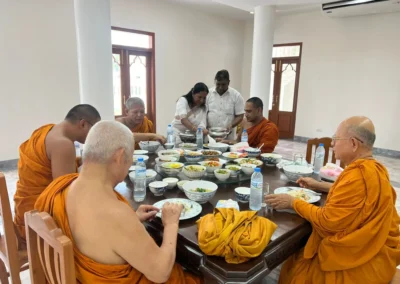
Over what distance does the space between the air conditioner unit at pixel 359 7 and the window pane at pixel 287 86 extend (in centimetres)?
163

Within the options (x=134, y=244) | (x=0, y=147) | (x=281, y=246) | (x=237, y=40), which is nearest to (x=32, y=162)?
(x=134, y=244)

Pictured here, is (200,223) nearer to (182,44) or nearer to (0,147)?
(0,147)

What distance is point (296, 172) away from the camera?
6.19 feet

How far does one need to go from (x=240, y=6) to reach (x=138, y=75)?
2417 mm

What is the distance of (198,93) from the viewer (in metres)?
3.15

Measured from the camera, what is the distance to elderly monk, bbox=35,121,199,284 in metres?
0.93

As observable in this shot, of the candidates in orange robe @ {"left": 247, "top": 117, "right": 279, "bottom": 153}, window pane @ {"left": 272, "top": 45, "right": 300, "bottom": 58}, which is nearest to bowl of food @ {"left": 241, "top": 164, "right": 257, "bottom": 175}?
orange robe @ {"left": 247, "top": 117, "right": 279, "bottom": 153}

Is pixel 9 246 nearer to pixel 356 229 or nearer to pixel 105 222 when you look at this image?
pixel 105 222

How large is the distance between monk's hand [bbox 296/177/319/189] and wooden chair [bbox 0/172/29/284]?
62.4 inches

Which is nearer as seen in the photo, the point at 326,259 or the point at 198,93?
the point at 326,259

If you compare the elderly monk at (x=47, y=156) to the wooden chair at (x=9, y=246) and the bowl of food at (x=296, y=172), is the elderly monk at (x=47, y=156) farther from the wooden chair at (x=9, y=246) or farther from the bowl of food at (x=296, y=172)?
the bowl of food at (x=296, y=172)

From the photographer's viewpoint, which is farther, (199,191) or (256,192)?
(199,191)

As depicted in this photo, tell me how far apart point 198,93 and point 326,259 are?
2216mm

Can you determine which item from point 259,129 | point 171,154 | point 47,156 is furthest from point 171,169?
point 259,129
